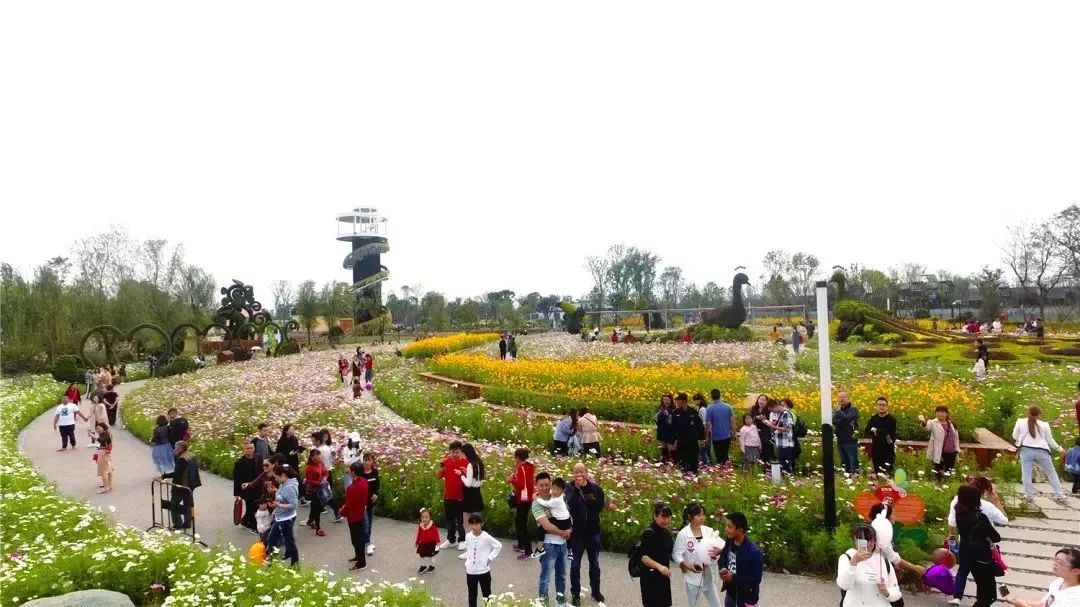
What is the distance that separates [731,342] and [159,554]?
24571 millimetres

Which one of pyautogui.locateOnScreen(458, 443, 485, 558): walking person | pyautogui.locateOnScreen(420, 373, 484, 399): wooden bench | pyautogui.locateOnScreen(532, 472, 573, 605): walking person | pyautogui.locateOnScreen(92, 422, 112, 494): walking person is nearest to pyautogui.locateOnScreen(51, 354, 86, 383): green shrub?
pyautogui.locateOnScreen(420, 373, 484, 399): wooden bench

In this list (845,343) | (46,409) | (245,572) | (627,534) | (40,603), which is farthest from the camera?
(845,343)

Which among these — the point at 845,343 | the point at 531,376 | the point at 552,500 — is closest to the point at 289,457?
the point at 552,500

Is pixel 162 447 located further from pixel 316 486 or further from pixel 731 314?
pixel 731 314

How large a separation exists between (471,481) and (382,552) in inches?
53.0

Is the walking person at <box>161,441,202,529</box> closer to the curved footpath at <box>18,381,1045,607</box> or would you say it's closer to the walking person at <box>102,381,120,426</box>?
the curved footpath at <box>18,381,1045,607</box>

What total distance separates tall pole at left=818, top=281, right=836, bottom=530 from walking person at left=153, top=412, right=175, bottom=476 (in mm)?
9497

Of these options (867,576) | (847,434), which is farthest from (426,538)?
(847,434)

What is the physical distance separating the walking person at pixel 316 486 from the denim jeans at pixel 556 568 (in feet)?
11.6

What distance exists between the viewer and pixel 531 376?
15.8m

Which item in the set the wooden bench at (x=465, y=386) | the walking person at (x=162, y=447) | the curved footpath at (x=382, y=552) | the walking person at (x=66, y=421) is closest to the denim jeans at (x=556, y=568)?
the curved footpath at (x=382, y=552)

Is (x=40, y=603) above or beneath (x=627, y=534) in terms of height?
above

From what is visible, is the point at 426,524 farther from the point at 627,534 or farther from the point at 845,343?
the point at 845,343

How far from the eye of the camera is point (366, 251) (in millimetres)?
64250
